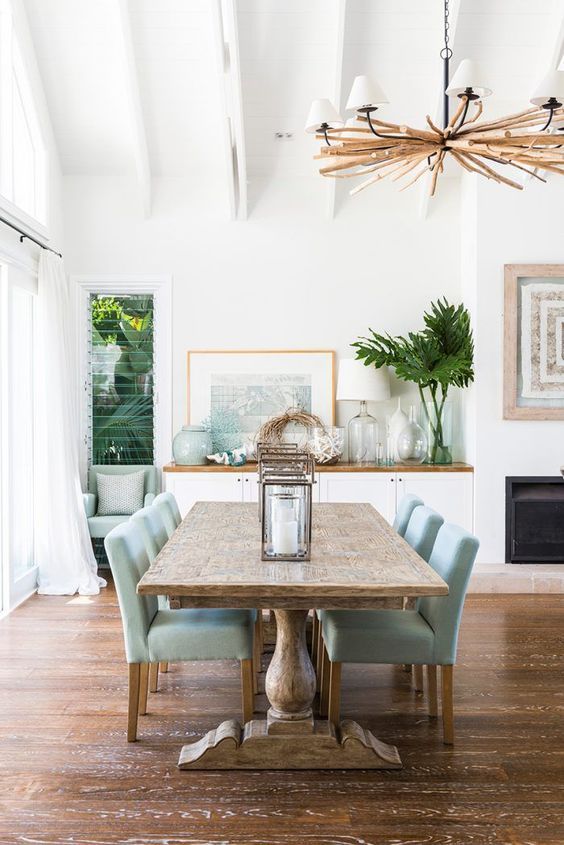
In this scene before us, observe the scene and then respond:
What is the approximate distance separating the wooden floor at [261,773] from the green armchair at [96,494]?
1589 millimetres

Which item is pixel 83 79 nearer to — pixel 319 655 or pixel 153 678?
pixel 153 678

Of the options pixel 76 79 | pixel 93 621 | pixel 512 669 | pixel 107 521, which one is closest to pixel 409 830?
pixel 512 669

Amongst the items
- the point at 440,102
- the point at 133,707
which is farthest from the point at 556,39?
the point at 133,707

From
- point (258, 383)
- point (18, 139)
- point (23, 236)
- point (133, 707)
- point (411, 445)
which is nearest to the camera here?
point (133, 707)

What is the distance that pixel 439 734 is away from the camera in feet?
10.4

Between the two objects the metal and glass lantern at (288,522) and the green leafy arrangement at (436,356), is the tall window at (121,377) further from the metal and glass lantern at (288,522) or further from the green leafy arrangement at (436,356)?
the metal and glass lantern at (288,522)

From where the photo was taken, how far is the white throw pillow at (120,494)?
6039 millimetres

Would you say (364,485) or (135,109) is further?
(364,485)

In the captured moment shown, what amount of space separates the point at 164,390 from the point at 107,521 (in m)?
1.14

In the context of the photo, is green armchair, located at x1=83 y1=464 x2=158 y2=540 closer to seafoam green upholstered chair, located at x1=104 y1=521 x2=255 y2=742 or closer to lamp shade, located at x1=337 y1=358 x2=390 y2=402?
lamp shade, located at x1=337 y1=358 x2=390 y2=402

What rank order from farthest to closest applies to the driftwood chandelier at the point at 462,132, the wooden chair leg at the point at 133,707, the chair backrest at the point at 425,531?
1. the chair backrest at the point at 425,531
2. the wooden chair leg at the point at 133,707
3. the driftwood chandelier at the point at 462,132

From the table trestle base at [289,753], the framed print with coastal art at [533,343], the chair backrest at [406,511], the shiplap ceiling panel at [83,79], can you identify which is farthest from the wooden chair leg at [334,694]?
the shiplap ceiling panel at [83,79]

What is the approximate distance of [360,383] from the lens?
5871 mm

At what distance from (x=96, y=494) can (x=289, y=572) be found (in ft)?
Answer: 12.3
